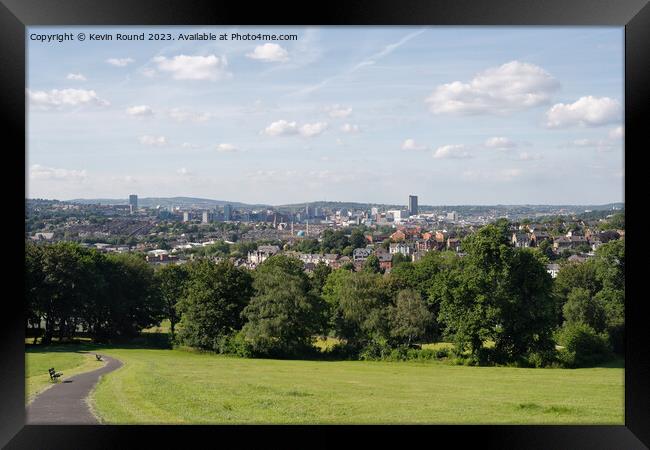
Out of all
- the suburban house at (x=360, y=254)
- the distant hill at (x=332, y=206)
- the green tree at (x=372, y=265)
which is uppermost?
the distant hill at (x=332, y=206)

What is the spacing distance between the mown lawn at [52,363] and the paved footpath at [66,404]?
0.64 feet

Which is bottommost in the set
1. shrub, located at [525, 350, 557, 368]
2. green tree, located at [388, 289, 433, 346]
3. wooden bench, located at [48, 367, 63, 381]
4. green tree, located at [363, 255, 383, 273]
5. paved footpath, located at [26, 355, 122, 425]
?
shrub, located at [525, 350, 557, 368]

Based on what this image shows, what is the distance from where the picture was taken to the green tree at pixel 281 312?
845cm

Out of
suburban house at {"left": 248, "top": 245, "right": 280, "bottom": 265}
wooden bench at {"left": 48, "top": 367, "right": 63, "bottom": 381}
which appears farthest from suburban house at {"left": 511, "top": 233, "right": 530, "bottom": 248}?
wooden bench at {"left": 48, "top": 367, "right": 63, "bottom": 381}

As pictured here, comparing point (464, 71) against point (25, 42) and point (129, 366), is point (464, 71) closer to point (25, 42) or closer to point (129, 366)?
point (25, 42)

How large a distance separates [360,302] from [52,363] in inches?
182

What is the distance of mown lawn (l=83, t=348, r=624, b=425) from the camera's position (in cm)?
596

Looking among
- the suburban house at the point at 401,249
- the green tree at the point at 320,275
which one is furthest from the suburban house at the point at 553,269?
the green tree at the point at 320,275

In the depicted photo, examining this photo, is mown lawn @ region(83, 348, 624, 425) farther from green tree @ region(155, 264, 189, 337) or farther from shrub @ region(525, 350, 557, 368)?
green tree @ region(155, 264, 189, 337)

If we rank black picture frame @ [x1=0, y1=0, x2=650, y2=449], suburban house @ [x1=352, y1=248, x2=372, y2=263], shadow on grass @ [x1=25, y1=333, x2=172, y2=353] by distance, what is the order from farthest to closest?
suburban house @ [x1=352, y1=248, x2=372, y2=263], shadow on grass @ [x1=25, y1=333, x2=172, y2=353], black picture frame @ [x1=0, y1=0, x2=650, y2=449]

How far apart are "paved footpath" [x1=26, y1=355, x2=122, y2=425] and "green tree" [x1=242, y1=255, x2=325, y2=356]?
2.26 meters
